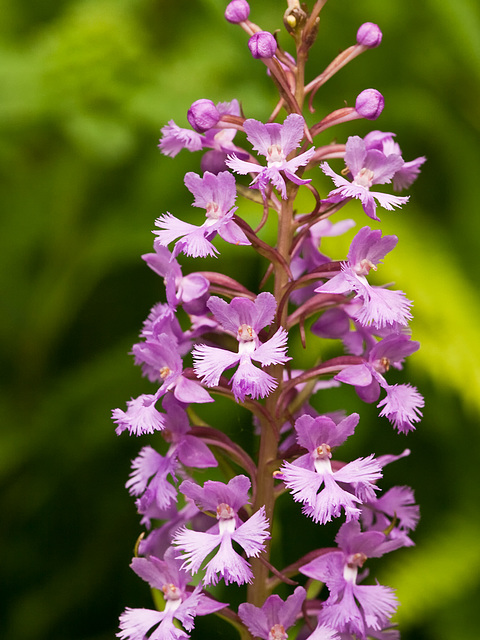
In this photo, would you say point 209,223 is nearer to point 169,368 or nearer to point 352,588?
point 169,368

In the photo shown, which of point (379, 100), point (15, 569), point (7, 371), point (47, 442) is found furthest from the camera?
point (7, 371)

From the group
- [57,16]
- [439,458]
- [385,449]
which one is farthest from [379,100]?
[57,16]

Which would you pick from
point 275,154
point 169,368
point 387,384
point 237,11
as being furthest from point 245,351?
point 237,11

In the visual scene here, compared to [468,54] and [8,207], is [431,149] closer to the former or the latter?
[468,54]

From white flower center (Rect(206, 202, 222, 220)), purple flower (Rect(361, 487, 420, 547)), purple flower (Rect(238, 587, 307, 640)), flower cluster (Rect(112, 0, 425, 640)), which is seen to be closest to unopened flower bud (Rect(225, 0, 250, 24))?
flower cluster (Rect(112, 0, 425, 640))

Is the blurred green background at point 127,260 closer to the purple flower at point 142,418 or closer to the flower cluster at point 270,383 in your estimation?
the flower cluster at point 270,383

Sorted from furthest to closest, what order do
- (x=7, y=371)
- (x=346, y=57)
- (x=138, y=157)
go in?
(x=138, y=157), (x=7, y=371), (x=346, y=57)

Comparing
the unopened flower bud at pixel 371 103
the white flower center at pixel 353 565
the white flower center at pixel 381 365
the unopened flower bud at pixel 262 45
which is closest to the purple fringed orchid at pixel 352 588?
the white flower center at pixel 353 565

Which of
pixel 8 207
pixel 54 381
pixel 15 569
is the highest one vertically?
pixel 8 207
